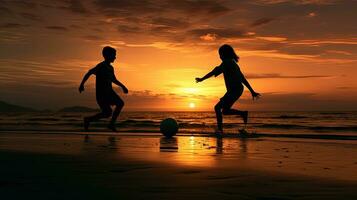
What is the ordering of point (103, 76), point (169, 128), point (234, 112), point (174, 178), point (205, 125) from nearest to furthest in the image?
point (174, 178) < point (103, 76) < point (234, 112) < point (169, 128) < point (205, 125)

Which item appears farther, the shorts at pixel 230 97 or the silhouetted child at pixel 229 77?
the shorts at pixel 230 97

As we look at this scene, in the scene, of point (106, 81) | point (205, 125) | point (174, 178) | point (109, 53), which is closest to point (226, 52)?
point (109, 53)

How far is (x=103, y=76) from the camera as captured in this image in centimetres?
1270

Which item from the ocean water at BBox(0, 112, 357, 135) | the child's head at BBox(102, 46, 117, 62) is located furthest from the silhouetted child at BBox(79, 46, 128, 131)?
the ocean water at BBox(0, 112, 357, 135)

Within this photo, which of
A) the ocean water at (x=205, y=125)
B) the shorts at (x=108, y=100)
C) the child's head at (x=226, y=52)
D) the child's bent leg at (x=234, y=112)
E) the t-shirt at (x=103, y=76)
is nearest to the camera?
the t-shirt at (x=103, y=76)

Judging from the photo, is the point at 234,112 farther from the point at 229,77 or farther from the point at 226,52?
the point at 226,52

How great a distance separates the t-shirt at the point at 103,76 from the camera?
41.7 feet

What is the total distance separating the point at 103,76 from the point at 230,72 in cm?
377

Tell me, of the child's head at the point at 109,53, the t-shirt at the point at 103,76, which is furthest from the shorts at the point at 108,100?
the child's head at the point at 109,53

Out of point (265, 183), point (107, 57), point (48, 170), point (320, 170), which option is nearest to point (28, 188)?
point (48, 170)

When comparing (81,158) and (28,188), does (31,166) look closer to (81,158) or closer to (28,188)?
(81,158)

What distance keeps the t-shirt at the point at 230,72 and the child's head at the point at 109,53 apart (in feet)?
9.85

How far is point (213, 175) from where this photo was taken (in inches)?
192

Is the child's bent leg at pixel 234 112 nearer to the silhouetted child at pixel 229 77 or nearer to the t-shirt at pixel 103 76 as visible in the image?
the silhouetted child at pixel 229 77
